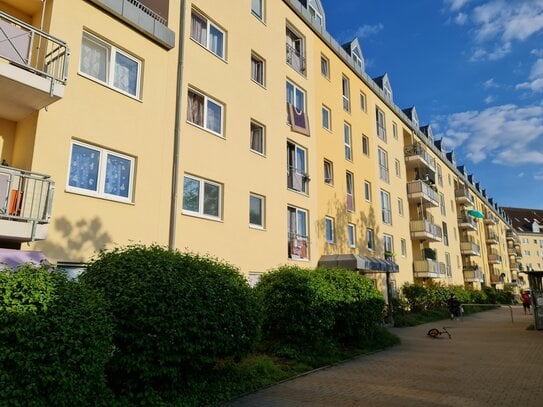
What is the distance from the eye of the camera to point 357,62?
28391 millimetres

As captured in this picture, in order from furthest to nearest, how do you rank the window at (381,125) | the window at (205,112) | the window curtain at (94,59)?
the window at (381,125)
the window at (205,112)
the window curtain at (94,59)

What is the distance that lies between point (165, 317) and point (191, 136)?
7476 mm

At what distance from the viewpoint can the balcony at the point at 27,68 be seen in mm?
8711

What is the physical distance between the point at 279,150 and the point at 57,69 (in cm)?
956

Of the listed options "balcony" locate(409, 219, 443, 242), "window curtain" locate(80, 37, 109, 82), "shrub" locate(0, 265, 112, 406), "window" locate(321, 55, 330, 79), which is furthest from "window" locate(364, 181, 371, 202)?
"shrub" locate(0, 265, 112, 406)

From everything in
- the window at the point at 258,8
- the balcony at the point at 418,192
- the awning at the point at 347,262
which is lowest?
the awning at the point at 347,262

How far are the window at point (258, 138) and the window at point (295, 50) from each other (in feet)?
14.6

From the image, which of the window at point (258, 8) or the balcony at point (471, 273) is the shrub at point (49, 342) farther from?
the balcony at point (471, 273)

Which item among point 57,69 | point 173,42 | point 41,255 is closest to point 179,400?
point 41,255

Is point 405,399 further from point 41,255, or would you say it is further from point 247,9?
point 247,9

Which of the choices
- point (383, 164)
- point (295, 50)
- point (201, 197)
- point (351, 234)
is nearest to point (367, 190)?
point (383, 164)

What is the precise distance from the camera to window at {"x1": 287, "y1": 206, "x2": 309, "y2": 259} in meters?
18.1

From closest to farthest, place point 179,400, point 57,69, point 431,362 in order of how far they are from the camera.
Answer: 1. point 179,400
2. point 57,69
3. point 431,362

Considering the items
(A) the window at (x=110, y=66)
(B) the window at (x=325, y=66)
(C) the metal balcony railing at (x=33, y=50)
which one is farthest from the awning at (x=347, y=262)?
(C) the metal balcony railing at (x=33, y=50)
